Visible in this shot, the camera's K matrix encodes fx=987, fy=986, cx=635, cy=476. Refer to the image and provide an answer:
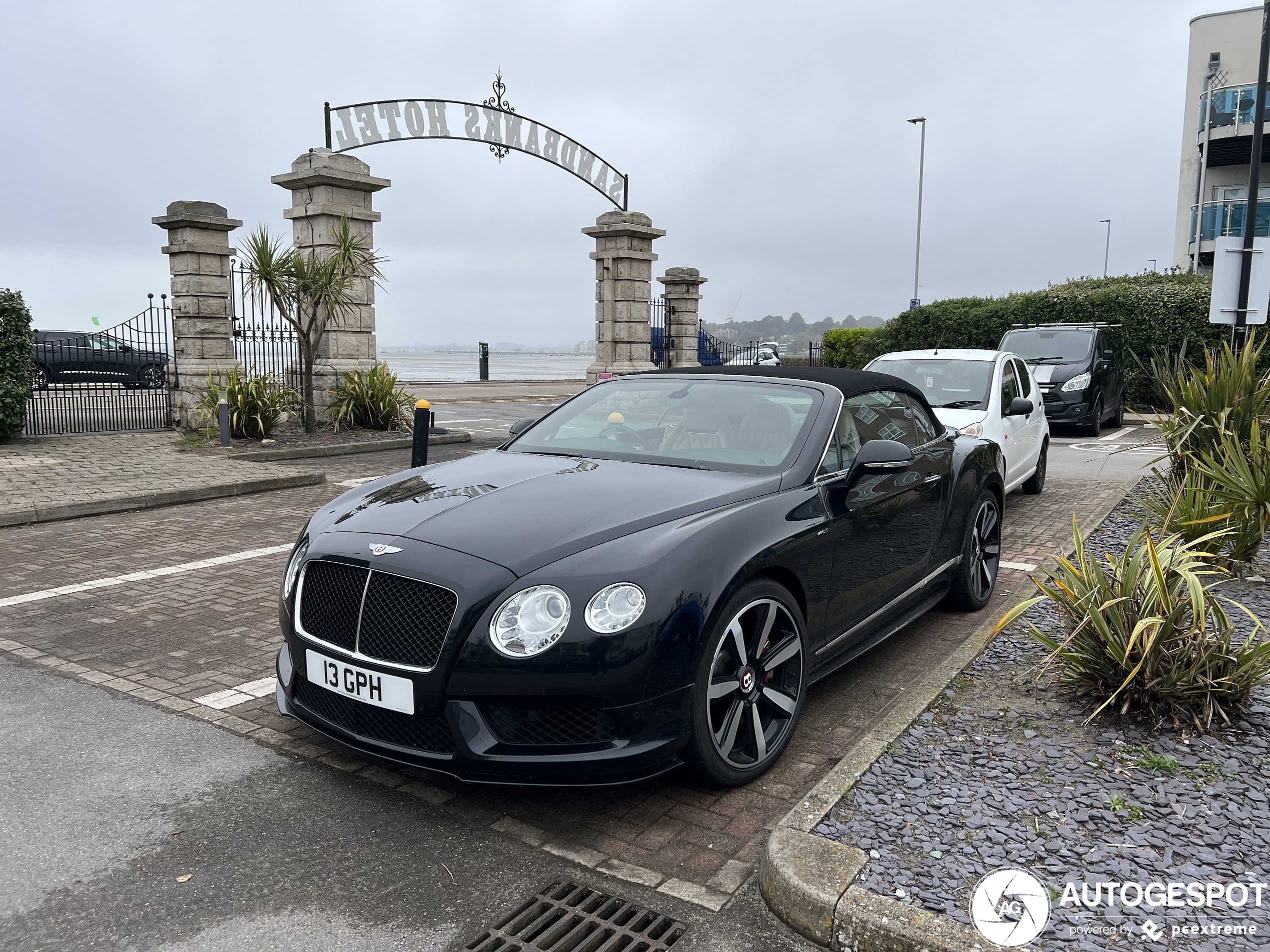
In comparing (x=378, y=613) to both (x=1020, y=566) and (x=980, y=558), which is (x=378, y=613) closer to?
(x=980, y=558)

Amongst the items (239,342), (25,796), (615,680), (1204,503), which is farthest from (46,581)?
(239,342)

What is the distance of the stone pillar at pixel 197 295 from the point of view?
14406 mm

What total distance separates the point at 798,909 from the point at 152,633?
406 centimetres

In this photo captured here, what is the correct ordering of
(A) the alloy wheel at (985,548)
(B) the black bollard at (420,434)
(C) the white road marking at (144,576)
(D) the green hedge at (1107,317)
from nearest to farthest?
(A) the alloy wheel at (985,548) → (C) the white road marking at (144,576) → (B) the black bollard at (420,434) → (D) the green hedge at (1107,317)

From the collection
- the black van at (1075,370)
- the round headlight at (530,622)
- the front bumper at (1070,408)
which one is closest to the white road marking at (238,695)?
the round headlight at (530,622)

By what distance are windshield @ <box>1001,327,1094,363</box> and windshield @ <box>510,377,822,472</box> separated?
13247 millimetres

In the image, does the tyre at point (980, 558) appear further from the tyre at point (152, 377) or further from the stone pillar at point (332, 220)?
the tyre at point (152, 377)

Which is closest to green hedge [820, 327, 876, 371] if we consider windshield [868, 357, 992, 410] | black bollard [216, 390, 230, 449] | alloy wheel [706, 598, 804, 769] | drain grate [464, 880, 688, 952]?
windshield [868, 357, 992, 410]

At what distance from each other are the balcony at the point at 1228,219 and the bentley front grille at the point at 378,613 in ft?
130

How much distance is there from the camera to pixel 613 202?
19.9 meters

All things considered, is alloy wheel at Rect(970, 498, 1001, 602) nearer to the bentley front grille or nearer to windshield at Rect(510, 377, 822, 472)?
windshield at Rect(510, 377, 822, 472)

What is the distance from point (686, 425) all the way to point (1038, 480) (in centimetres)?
696

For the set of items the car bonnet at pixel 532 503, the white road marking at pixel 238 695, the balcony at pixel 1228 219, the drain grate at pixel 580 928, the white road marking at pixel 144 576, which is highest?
the balcony at pixel 1228 219

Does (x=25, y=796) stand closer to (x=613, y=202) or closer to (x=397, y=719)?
(x=397, y=719)
